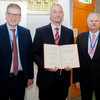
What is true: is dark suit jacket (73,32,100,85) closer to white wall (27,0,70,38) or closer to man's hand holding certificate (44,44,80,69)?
man's hand holding certificate (44,44,80,69)

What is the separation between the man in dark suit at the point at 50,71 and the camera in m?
2.17

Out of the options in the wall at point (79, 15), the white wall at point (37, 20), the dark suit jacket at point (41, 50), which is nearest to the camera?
the dark suit jacket at point (41, 50)

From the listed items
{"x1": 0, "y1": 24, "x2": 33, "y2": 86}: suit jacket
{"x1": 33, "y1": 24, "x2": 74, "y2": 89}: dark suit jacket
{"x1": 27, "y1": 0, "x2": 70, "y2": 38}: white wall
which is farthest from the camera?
{"x1": 27, "y1": 0, "x2": 70, "y2": 38}: white wall

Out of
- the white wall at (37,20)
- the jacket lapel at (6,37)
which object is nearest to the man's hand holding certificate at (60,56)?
the jacket lapel at (6,37)

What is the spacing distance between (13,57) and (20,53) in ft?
0.41

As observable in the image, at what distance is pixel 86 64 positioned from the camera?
2273 millimetres

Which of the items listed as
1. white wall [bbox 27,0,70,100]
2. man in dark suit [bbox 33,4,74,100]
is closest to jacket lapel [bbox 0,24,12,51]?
man in dark suit [bbox 33,4,74,100]

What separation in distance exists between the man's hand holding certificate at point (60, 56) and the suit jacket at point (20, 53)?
339 mm

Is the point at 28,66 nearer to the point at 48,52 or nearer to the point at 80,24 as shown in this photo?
the point at 48,52

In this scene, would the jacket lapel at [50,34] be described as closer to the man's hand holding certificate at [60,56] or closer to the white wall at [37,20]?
the man's hand holding certificate at [60,56]

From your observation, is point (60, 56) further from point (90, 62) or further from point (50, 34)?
point (90, 62)

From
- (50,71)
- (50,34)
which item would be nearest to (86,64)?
(50,71)

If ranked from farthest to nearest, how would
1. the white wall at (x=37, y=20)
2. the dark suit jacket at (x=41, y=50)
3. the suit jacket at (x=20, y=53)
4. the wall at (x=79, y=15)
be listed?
the wall at (x=79, y=15)
the white wall at (x=37, y=20)
the dark suit jacket at (x=41, y=50)
the suit jacket at (x=20, y=53)

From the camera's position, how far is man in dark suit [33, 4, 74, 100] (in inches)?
85.6
